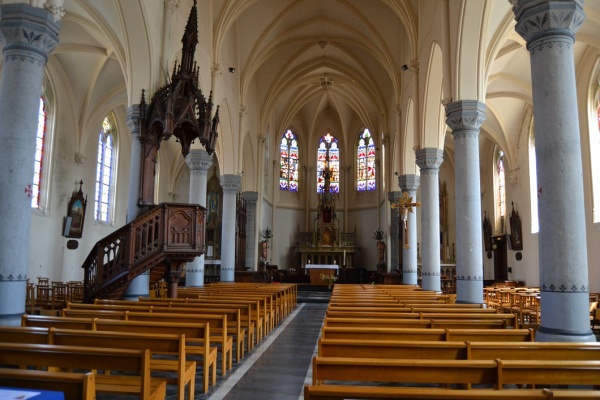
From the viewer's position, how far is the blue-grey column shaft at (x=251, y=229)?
27688mm

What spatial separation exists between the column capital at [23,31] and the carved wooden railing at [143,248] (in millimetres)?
3852

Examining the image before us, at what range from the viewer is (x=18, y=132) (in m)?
7.52

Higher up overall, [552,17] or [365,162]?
[365,162]

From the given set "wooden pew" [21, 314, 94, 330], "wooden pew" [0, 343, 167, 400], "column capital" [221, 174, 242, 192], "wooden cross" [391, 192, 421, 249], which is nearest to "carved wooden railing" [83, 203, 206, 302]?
"wooden pew" [21, 314, 94, 330]

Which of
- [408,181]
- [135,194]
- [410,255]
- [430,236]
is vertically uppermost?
[408,181]

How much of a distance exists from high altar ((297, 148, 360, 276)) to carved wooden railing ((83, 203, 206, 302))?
878 inches

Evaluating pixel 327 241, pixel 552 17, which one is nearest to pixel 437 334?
pixel 552 17

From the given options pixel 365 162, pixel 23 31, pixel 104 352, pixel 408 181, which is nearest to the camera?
pixel 104 352

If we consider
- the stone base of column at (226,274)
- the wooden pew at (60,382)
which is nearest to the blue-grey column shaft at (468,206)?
the wooden pew at (60,382)

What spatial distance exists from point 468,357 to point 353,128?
34103mm

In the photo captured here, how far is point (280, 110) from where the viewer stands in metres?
34.3

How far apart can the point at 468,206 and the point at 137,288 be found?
26.8 feet

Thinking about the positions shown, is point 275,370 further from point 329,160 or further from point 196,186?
point 329,160

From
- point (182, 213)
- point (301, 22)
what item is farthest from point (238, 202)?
point (182, 213)
